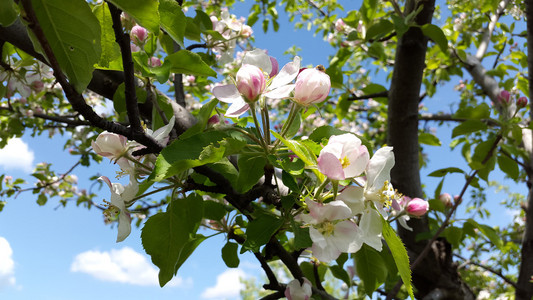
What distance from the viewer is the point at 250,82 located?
699mm

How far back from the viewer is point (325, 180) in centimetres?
71

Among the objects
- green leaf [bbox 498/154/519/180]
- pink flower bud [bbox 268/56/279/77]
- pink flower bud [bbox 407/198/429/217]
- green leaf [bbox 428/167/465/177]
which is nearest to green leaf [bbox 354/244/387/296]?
pink flower bud [bbox 407/198/429/217]

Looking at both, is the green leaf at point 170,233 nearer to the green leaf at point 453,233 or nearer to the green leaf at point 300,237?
the green leaf at point 300,237

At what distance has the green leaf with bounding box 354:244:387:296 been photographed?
3.73 feet

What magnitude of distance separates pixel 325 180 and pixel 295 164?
61 mm

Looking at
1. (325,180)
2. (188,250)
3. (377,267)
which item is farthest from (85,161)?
(325,180)

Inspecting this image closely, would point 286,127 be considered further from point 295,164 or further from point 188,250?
point 188,250

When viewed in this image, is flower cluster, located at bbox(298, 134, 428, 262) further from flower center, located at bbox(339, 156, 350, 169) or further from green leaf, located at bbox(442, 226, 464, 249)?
green leaf, located at bbox(442, 226, 464, 249)

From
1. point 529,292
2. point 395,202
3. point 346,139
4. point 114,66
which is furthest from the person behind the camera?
point 529,292

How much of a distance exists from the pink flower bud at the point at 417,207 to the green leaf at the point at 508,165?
3.64 feet

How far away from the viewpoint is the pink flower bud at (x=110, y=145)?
79 cm

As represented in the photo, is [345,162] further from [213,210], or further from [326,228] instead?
[213,210]

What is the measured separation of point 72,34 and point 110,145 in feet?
1.01

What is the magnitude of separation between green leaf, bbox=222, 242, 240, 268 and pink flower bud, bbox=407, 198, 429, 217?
20.3 inches
